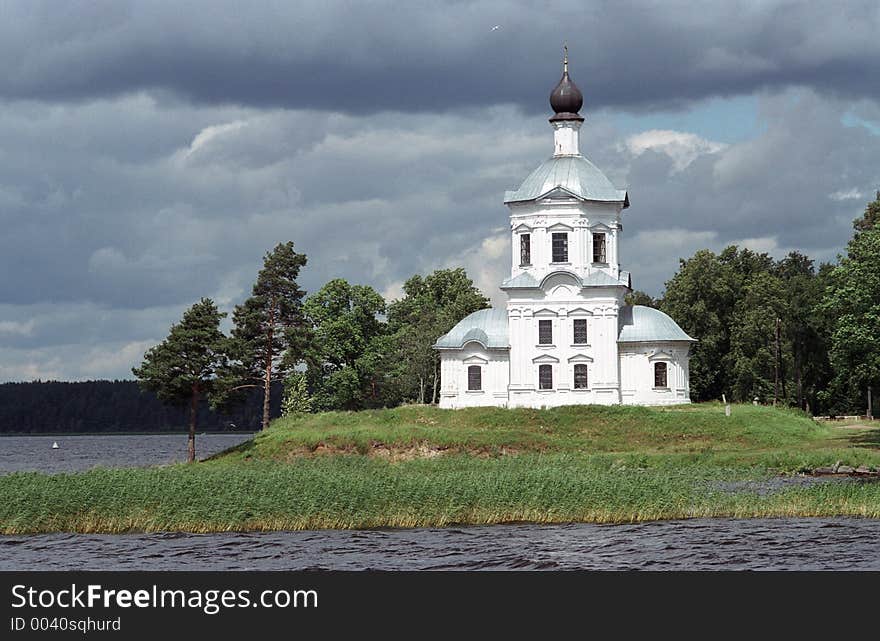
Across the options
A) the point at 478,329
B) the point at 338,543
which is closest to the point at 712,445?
the point at 478,329

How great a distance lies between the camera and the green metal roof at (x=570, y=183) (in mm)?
71312

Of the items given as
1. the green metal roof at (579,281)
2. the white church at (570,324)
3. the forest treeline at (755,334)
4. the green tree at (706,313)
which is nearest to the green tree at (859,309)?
the white church at (570,324)

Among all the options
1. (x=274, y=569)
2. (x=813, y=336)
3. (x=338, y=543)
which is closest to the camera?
(x=274, y=569)

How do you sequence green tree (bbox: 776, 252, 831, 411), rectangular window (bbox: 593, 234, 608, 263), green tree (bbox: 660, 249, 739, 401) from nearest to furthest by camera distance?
1. rectangular window (bbox: 593, 234, 608, 263)
2. green tree (bbox: 776, 252, 831, 411)
3. green tree (bbox: 660, 249, 739, 401)

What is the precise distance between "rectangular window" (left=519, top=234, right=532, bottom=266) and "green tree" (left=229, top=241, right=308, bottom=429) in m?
14.7

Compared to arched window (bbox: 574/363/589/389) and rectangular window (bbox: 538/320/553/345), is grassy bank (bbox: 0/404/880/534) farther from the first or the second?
rectangular window (bbox: 538/320/553/345)

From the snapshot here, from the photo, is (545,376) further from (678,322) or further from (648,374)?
(678,322)

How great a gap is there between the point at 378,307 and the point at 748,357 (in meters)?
26.8

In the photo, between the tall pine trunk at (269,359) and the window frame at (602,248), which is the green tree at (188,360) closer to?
the tall pine trunk at (269,359)

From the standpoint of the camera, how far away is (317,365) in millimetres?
84188

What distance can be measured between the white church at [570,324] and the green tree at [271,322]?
11.2 m

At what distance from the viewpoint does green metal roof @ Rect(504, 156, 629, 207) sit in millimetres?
71312

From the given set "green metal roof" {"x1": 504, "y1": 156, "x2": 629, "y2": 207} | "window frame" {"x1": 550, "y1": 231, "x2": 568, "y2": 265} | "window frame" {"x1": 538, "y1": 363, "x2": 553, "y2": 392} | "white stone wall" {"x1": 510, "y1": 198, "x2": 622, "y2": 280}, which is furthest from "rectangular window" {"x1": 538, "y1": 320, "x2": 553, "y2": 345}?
"green metal roof" {"x1": 504, "y1": 156, "x2": 629, "y2": 207}

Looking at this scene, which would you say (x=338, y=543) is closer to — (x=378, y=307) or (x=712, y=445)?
(x=712, y=445)
